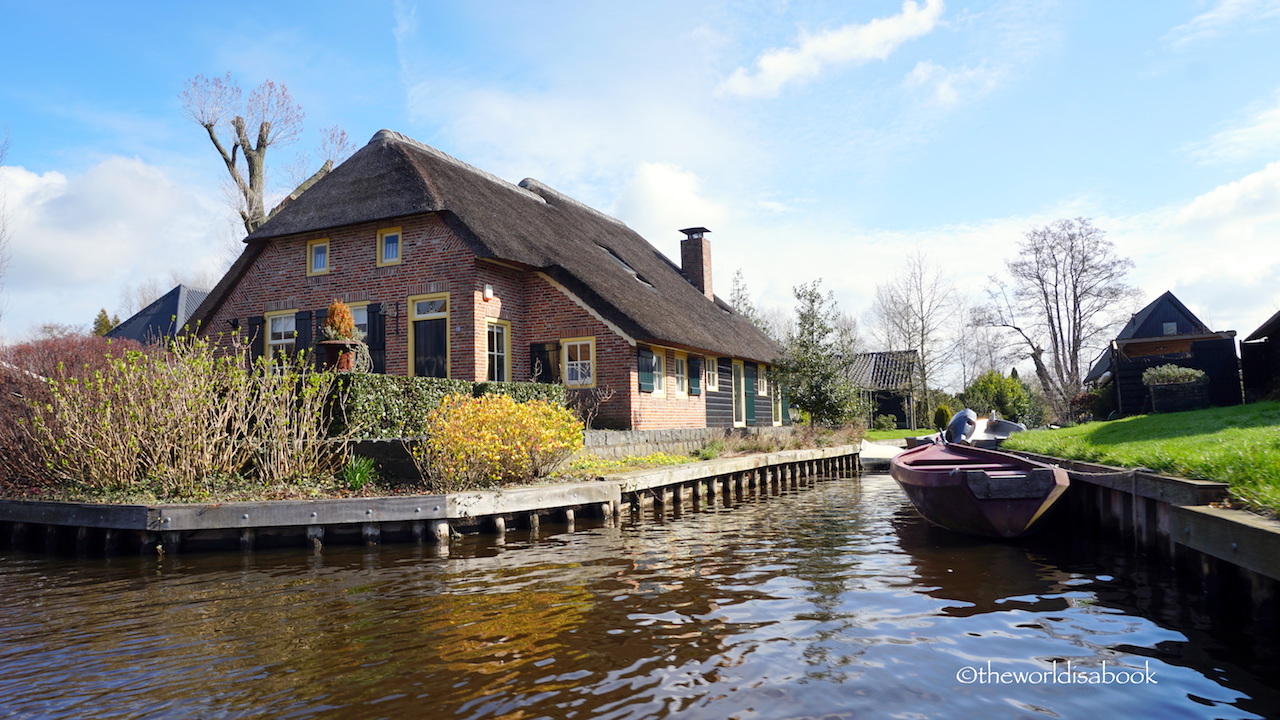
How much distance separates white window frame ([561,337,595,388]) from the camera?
16219 millimetres

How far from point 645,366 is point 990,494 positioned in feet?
31.2

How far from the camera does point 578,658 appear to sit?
446 cm

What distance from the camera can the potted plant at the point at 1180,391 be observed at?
1548 centimetres

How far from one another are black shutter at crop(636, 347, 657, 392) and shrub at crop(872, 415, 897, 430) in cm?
2101

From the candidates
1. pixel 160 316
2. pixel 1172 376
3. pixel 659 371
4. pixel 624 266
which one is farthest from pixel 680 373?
pixel 160 316

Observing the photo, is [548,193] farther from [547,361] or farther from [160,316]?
[160,316]

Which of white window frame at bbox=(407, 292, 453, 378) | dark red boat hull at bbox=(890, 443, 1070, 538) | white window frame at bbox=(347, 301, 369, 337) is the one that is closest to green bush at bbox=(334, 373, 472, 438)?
white window frame at bbox=(407, 292, 453, 378)

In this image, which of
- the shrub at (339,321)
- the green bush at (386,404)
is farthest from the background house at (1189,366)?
the shrub at (339,321)

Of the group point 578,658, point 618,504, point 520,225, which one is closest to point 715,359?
point 520,225

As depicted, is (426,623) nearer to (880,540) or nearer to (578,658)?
(578,658)

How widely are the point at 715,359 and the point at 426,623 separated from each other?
16.4m

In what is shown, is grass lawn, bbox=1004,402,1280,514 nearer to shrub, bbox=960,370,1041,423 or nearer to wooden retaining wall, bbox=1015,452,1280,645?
wooden retaining wall, bbox=1015,452,1280,645

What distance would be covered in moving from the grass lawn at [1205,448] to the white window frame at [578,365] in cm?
806

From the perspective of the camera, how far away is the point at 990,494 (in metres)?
7.70
